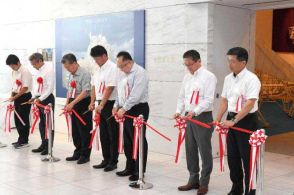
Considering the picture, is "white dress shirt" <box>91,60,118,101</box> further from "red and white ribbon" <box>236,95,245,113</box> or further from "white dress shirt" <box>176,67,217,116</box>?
"red and white ribbon" <box>236,95,245,113</box>

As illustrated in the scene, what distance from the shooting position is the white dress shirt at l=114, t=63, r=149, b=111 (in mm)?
5230

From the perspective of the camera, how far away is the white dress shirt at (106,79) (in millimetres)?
5805

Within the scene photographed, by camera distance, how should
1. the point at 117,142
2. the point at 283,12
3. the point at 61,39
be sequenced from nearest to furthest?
the point at 117,142 → the point at 61,39 → the point at 283,12

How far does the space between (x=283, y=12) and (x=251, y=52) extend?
1231 centimetres

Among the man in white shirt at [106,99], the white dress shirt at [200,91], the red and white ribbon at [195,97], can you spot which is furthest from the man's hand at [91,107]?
the red and white ribbon at [195,97]

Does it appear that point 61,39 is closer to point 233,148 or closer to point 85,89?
point 85,89

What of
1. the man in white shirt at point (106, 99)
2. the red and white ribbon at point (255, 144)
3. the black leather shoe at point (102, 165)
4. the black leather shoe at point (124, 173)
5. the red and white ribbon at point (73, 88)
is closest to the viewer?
the red and white ribbon at point (255, 144)

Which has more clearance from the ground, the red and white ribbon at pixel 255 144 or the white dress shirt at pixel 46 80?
the white dress shirt at pixel 46 80

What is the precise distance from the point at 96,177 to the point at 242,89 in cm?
231

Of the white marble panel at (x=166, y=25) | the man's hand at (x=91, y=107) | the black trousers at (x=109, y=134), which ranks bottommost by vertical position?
the black trousers at (x=109, y=134)

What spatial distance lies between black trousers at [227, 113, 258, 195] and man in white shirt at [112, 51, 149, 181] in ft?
4.08

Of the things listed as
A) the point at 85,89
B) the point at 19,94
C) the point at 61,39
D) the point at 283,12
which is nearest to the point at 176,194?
the point at 85,89

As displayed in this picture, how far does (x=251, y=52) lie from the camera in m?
7.12

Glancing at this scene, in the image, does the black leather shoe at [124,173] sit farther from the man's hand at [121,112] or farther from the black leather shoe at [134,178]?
the man's hand at [121,112]
